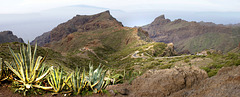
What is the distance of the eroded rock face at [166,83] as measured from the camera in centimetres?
458

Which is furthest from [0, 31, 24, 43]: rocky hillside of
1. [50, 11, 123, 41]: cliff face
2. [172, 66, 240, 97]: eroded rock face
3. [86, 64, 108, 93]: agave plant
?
[172, 66, 240, 97]: eroded rock face

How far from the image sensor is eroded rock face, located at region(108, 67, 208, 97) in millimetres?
4579


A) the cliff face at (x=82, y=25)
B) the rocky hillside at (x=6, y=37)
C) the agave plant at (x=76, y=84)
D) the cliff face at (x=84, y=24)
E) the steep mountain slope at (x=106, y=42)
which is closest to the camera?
the agave plant at (x=76, y=84)

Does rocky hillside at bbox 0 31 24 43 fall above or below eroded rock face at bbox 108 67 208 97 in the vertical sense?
below

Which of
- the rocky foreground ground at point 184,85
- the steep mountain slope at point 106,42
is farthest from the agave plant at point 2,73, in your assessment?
the steep mountain slope at point 106,42

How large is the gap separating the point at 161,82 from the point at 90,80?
2336 mm

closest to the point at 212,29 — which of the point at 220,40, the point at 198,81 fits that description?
the point at 220,40

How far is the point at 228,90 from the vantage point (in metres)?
3.68

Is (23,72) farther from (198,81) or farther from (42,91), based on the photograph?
(198,81)

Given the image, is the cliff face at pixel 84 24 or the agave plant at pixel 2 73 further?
the cliff face at pixel 84 24

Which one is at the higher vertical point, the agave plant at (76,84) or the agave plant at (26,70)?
the agave plant at (26,70)

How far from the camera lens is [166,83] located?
4816 mm

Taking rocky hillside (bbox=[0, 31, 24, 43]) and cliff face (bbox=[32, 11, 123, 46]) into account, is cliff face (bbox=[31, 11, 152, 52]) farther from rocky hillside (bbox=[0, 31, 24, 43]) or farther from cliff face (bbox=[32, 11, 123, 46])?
rocky hillside (bbox=[0, 31, 24, 43])

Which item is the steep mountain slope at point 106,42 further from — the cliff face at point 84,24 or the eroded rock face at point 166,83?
the eroded rock face at point 166,83
